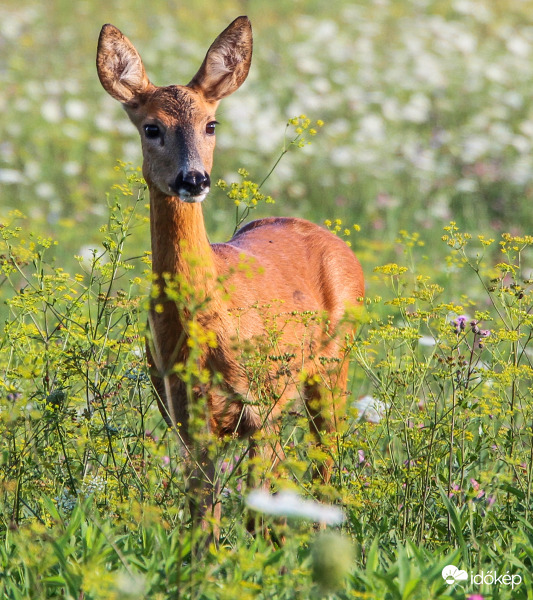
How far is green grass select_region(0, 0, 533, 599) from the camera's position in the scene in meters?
3.13

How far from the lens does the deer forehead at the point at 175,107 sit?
4.14m

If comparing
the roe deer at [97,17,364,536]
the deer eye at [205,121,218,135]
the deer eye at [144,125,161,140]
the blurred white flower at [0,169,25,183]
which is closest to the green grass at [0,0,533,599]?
the blurred white flower at [0,169,25,183]

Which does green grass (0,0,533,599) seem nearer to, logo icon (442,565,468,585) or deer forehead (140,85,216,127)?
logo icon (442,565,468,585)

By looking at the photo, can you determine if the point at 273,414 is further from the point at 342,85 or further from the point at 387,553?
the point at 342,85

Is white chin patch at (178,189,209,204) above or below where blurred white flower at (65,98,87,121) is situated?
above

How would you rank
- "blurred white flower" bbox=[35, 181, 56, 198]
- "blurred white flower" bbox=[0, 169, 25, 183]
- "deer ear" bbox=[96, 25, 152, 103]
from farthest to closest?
1. "blurred white flower" bbox=[35, 181, 56, 198]
2. "blurred white flower" bbox=[0, 169, 25, 183]
3. "deer ear" bbox=[96, 25, 152, 103]

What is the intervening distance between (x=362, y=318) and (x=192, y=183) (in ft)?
3.49

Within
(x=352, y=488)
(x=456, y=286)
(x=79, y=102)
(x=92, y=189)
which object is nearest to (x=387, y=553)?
(x=352, y=488)

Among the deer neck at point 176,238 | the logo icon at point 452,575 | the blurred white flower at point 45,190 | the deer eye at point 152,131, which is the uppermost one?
the deer eye at point 152,131

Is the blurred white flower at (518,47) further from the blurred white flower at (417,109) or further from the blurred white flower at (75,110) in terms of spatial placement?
the blurred white flower at (75,110)

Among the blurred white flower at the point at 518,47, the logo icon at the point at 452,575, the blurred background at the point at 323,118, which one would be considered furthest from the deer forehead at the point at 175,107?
Answer: the blurred white flower at the point at 518,47

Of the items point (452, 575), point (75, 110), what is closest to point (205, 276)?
point (452, 575)

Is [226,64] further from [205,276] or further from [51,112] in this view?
[51,112]

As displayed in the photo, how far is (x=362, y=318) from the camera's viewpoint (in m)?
3.07
